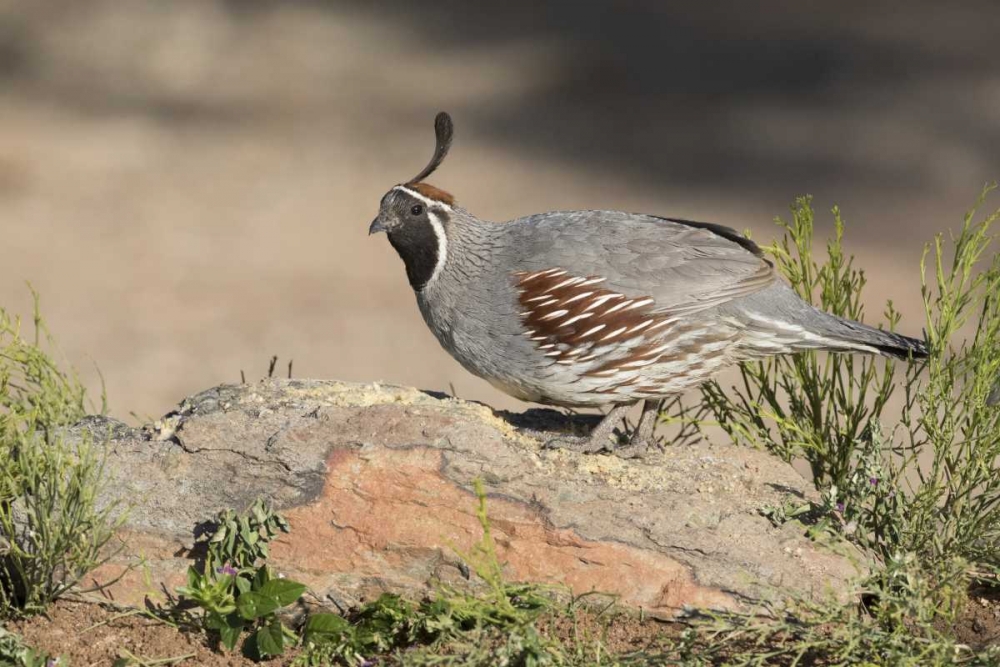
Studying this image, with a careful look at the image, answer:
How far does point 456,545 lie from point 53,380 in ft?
3.93

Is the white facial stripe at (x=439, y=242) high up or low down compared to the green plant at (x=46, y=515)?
up

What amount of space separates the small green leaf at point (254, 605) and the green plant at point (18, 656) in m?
0.36

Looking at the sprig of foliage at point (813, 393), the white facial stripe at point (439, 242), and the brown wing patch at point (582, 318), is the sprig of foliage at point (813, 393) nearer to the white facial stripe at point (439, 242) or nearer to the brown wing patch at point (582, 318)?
the brown wing patch at point (582, 318)

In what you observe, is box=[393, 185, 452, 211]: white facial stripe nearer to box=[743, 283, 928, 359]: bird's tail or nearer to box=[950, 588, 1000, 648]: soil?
box=[743, 283, 928, 359]: bird's tail

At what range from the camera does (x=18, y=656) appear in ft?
7.54

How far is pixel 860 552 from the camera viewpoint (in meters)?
2.55

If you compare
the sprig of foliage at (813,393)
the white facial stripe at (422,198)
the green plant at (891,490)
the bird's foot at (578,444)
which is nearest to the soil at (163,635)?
the green plant at (891,490)

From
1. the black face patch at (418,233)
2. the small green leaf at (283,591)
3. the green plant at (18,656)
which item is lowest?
the green plant at (18,656)

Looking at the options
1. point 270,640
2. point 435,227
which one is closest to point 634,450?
point 435,227

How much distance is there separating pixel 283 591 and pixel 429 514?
35 centimetres

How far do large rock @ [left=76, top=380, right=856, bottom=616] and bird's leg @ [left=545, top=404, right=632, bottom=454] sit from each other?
0.37ft

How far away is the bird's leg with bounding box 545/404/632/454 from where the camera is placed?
2.77 metres

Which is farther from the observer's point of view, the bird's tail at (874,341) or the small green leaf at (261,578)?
the bird's tail at (874,341)

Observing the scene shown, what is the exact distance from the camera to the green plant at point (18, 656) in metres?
2.30
